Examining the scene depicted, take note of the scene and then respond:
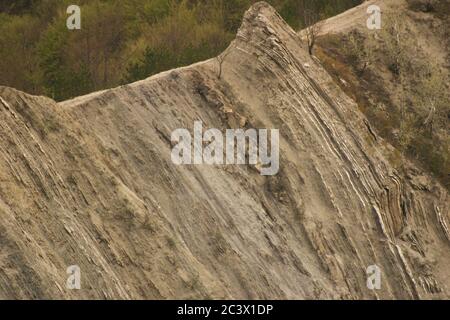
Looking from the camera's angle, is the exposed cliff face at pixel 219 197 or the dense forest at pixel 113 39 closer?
the exposed cliff face at pixel 219 197

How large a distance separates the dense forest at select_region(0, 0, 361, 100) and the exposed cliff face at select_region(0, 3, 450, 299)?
24.1ft

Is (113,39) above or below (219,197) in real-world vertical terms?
below

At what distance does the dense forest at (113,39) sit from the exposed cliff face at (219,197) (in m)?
7.34

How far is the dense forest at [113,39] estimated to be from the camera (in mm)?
41344

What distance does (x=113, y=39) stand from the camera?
163 feet

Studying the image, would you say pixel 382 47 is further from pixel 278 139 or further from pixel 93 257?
pixel 93 257

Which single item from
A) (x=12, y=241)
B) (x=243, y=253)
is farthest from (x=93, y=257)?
(x=243, y=253)

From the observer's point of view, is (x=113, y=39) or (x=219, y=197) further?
(x=113, y=39)

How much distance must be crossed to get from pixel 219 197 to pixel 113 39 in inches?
794

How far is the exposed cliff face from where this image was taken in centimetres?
2783

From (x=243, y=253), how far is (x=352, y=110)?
7.24m

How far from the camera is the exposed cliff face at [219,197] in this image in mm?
27828

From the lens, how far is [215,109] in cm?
3300

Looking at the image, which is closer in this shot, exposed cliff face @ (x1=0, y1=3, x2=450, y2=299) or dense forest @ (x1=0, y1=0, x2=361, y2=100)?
exposed cliff face @ (x1=0, y1=3, x2=450, y2=299)
